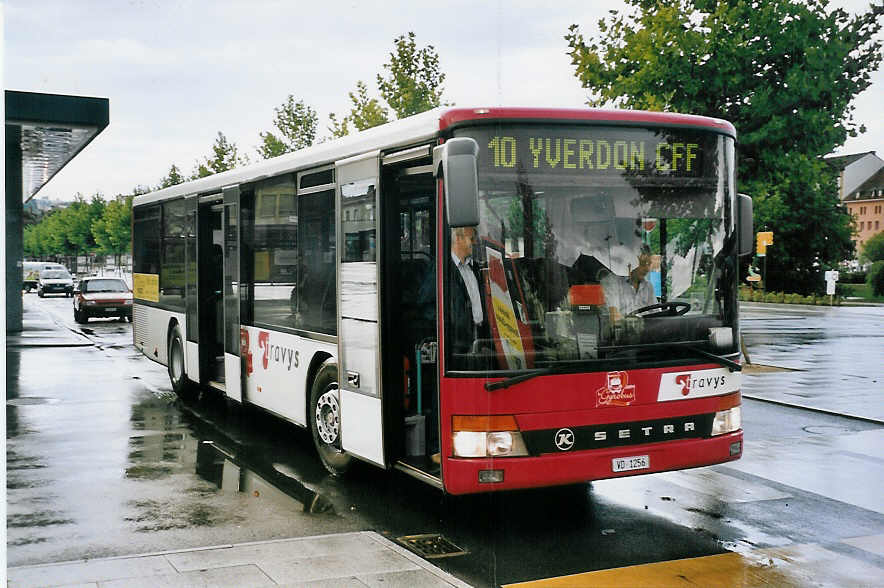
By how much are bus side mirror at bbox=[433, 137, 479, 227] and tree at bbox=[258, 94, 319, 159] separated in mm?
36568

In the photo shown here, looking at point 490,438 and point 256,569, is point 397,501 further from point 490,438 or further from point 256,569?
point 256,569

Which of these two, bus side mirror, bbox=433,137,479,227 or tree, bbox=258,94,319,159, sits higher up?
tree, bbox=258,94,319,159

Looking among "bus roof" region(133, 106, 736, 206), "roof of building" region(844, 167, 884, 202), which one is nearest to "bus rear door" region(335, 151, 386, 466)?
"bus roof" region(133, 106, 736, 206)

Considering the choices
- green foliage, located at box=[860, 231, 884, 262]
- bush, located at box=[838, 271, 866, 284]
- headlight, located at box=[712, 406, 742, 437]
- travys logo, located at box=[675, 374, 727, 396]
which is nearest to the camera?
travys logo, located at box=[675, 374, 727, 396]

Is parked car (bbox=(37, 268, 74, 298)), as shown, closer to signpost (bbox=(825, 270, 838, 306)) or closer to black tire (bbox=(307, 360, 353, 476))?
signpost (bbox=(825, 270, 838, 306))

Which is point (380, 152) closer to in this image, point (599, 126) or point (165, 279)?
point (599, 126)

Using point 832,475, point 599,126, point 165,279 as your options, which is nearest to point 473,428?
point 599,126

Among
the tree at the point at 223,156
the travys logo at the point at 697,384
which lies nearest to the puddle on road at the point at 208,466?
the travys logo at the point at 697,384

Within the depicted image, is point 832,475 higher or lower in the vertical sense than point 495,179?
lower

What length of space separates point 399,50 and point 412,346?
25.4m

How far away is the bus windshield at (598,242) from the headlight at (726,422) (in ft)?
1.98

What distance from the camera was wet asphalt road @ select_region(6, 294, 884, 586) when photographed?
704 centimetres

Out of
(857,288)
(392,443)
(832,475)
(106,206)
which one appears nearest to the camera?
(392,443)

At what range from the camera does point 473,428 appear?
22.0 feet
